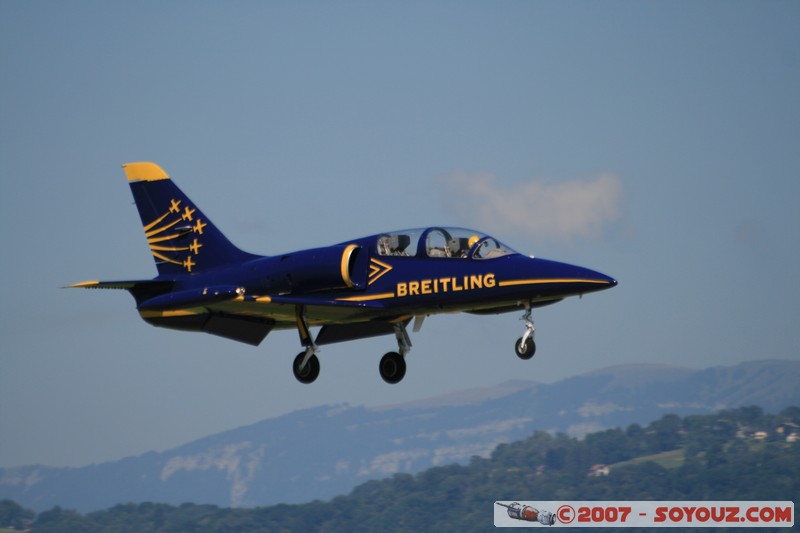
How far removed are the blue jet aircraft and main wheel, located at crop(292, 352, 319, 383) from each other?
0.03m

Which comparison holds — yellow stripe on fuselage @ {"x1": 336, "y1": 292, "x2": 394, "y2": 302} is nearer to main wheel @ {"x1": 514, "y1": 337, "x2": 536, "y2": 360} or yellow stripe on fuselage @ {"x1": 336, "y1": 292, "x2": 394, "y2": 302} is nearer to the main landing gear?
the main landing gear

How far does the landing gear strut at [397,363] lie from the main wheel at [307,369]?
1670 millimetres

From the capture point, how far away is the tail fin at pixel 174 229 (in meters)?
35.3

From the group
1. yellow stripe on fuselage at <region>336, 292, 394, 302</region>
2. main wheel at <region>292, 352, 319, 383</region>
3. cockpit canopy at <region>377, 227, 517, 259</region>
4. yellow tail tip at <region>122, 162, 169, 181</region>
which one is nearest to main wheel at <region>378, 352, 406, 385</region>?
main wheel at <region>292, 352, 319, 383</region>

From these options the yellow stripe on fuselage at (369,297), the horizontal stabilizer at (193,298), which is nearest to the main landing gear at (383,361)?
the yellow stripe on fuselage at (369,297)

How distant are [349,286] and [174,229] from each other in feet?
23.0

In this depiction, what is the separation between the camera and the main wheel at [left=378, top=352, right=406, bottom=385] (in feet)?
108

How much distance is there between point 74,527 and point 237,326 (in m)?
174

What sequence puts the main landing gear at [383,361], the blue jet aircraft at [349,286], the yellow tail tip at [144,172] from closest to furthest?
the blue jet aircraft at [349,286] → the main landing gear at [383,361] → the yellow tail tip at [144,172]

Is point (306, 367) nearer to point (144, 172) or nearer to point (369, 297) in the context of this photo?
point (369, 297)

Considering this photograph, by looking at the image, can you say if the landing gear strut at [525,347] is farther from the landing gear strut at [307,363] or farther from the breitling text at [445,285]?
the landing gear strut at [307,363]

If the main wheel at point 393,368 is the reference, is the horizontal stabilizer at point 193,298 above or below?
above

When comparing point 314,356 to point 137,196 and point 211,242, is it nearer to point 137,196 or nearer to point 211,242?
point 211,242

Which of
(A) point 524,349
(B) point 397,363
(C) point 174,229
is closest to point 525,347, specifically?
(A) point 524,349
